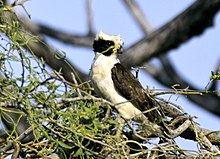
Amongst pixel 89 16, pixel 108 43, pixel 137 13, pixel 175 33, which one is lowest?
pixel 108 43

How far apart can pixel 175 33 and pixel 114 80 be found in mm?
1954

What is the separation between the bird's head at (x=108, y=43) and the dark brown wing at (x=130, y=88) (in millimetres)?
65

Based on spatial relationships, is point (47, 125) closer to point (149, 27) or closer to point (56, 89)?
point (56, 89)

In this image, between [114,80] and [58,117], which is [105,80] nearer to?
[114,80]

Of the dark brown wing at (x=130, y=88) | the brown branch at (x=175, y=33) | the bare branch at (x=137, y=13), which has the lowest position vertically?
the dark brown wing at (x=130, y=88)

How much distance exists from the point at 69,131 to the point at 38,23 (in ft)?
13.1

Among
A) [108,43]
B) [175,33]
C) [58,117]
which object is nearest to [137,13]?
[175,33]

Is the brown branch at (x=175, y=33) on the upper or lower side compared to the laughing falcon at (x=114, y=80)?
upper

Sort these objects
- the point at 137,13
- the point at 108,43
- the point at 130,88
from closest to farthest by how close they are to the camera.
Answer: the point at 130,88, the point at 108,43, the point at 137,13

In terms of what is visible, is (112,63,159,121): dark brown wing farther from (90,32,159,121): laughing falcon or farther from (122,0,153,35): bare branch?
(122,0,153,35): bare branch

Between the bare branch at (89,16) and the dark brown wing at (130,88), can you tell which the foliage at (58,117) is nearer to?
the dark brown wing at (130,88)

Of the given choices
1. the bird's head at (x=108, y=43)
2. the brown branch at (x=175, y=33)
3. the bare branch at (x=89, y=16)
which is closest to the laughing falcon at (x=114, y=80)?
the bird's head at (x=108, y=43)

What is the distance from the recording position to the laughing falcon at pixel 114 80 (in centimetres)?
280

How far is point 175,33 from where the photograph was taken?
4.83 m
